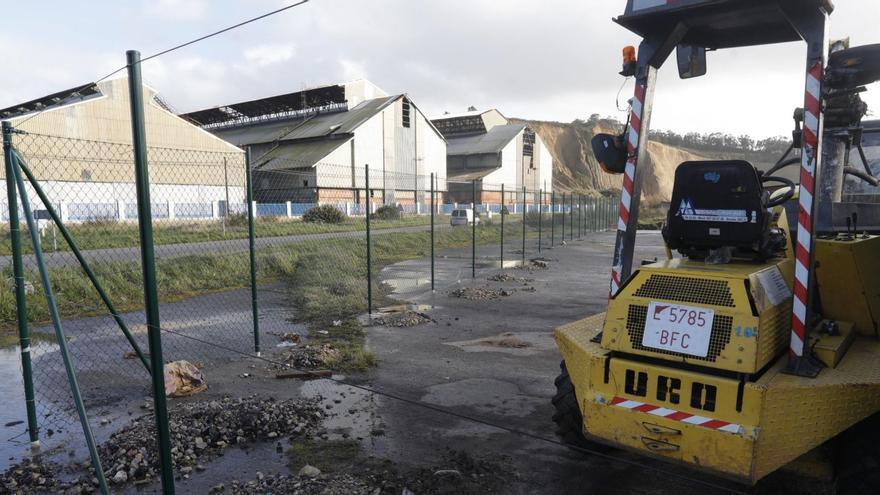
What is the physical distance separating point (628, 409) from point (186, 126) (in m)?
36.9

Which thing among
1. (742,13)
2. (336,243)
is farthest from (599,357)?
(336,243)

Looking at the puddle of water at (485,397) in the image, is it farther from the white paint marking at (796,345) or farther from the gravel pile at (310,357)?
the white paint marking at (796,345)

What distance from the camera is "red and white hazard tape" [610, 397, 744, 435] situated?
2932mm

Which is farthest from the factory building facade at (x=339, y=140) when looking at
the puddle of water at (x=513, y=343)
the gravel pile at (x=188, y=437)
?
the gravel pile at (x=188, y=437)

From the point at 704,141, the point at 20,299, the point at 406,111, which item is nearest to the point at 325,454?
the point at 20,299

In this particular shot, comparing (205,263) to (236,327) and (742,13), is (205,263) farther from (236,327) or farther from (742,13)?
(742,13)

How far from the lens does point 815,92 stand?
3.02 m

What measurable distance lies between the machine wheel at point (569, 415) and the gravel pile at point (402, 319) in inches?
187

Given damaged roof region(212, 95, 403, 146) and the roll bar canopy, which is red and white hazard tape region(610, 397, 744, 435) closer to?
the roll bar canopy

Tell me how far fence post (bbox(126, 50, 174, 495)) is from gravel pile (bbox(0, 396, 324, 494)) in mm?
1217

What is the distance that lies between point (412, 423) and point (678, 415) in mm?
2476

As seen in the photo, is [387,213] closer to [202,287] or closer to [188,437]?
[202,287]

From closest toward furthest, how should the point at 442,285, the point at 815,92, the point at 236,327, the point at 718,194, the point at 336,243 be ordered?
the point at 815,92
the point at 718,194
the point at 236,327
the point at 442,285
the point at 336,243

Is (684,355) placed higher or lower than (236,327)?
higher
